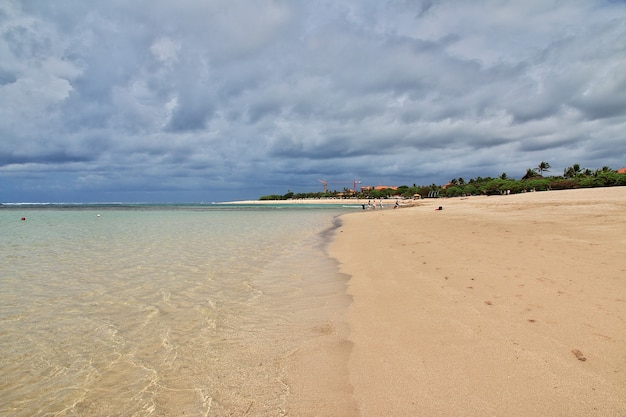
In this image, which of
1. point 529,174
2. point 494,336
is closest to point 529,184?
point 529,174

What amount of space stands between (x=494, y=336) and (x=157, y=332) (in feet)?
16.1

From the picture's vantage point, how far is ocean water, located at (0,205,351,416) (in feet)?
11.6

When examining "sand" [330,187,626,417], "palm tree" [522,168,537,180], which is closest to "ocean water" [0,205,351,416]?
"sand" [330,187,626,417]

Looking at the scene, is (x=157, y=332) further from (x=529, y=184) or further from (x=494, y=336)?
(x=529, y=184)

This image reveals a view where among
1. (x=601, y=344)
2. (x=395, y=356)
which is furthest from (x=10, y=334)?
(x=601, y=344)

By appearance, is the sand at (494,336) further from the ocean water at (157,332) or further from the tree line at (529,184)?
the tree line at (529,184)

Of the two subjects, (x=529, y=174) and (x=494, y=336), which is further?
(x=529, y=174)

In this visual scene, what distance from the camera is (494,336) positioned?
4.37 metres

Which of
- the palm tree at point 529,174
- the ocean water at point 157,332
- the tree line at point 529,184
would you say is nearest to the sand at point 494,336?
the ocean water at point 157,332

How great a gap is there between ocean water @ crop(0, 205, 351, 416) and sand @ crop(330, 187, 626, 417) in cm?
92

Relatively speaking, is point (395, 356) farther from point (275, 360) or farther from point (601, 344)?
point (601, 344)

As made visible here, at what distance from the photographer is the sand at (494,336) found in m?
3.08

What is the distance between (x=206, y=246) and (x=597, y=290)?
1307 centimetres

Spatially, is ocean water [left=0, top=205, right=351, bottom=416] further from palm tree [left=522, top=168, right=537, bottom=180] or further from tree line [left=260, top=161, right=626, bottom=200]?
palm tree [left=522, top=168, right=537, bottom=180]
